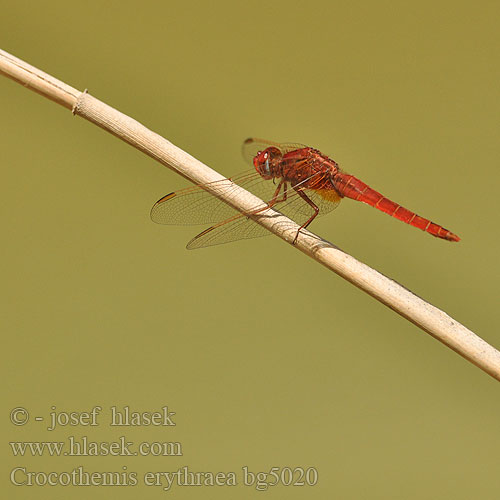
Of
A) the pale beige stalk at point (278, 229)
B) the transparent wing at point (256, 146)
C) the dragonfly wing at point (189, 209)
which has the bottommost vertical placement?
the pale beige stalk at point (278, 229)

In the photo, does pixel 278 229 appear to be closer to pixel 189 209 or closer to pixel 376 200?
pixel 189 209

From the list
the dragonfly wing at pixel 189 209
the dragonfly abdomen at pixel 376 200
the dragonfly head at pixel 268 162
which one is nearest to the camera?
the dragonfly wing at pixel 189 209

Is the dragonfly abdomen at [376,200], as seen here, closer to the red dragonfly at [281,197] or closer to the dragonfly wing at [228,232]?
the red dragonfly at [281,197]

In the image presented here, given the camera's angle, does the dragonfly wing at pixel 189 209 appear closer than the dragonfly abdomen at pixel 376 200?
Yes

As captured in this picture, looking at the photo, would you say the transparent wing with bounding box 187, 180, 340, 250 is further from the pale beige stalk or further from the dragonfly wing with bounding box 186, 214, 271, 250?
the pale beige stalk

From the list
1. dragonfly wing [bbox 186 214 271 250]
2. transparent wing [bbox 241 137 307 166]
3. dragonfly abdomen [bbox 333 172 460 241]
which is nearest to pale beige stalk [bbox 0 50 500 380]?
dragonfly wing [bbox 186 214 271 250]

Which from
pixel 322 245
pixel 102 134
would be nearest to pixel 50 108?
pixel 102 134

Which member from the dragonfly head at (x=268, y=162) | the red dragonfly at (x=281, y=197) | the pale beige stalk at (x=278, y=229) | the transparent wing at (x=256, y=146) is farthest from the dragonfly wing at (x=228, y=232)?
the transparent wing at (x=256, y=146)

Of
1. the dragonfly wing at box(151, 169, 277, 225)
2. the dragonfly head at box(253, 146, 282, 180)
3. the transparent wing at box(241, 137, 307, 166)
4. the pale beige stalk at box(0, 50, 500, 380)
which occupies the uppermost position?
the transparent wing at box(241, 137, 307, 166)
